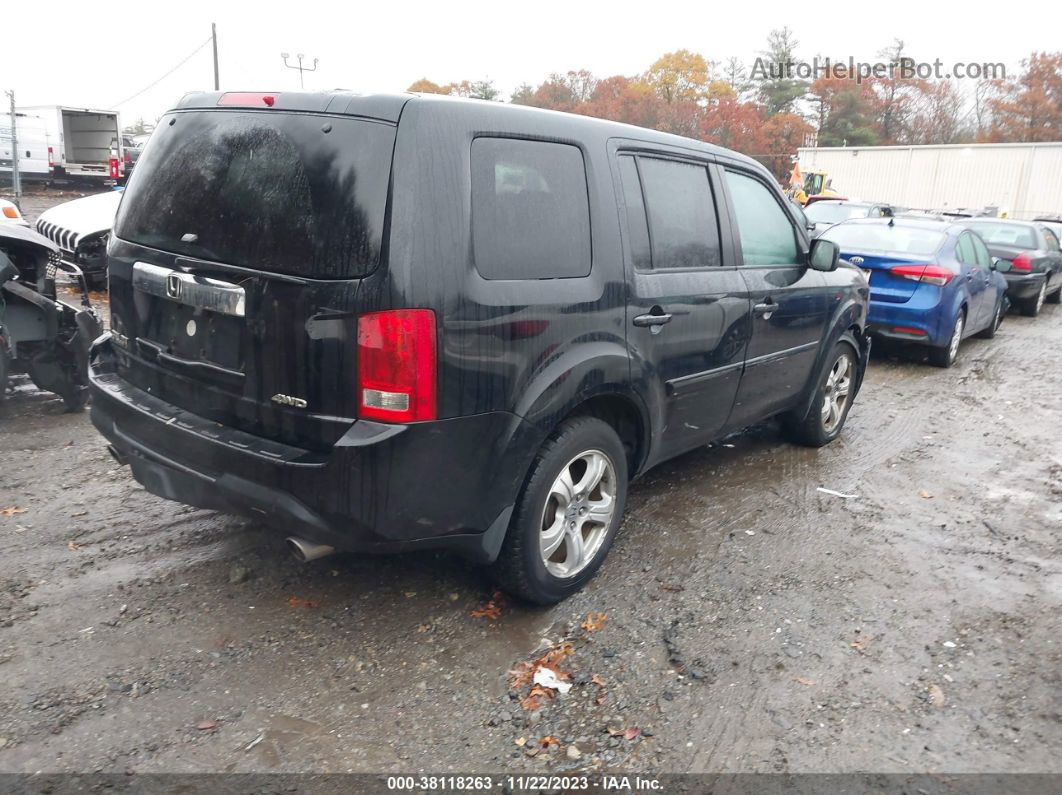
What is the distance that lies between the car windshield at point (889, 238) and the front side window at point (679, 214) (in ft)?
17.5

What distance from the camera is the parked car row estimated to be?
2.76 meters

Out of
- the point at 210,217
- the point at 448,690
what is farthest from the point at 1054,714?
the point at 210,217

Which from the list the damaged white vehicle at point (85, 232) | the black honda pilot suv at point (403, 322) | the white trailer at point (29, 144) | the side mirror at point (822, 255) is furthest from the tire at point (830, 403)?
the white trailer at point (29, 144)

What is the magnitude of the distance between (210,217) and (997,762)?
339 cm

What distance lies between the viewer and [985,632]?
363 centimetres

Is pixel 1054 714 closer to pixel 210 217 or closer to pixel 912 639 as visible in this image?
pixel 912 639

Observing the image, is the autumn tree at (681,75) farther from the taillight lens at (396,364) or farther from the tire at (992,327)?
the taillight lens at (396,364)

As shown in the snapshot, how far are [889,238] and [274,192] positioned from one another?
8136mm

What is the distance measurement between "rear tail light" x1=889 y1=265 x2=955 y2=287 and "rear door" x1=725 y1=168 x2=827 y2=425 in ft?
13.3

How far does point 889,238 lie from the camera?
365 inches

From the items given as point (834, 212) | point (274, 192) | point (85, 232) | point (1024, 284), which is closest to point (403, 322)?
point (274, 192)

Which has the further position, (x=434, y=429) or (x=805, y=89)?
(x=805, y=89)

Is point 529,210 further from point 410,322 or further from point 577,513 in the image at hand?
point 577,513

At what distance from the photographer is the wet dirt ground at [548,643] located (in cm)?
274
